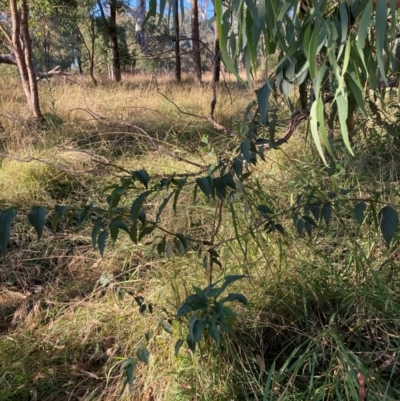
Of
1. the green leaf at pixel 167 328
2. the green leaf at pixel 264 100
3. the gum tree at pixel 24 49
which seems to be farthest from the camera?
the gum tree at pixel 24 49

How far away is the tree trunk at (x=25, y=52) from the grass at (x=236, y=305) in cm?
238

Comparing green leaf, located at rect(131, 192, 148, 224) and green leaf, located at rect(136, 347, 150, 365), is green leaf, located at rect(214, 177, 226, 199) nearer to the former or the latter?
green leaf, located at rect(131, 192, 148, 224)

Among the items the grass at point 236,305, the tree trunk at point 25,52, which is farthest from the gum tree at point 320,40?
the tree trunk at point 25,52

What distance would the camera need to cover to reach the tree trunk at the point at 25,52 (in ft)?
14.2

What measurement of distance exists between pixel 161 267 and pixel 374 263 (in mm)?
970

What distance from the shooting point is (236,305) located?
5.49 ft

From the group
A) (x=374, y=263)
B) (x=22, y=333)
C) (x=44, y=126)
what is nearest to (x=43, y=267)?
(x=22, y=333)

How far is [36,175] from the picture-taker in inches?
132

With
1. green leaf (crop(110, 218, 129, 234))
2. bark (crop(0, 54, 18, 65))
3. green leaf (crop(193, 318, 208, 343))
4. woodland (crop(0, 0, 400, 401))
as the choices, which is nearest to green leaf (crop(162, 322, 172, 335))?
woodland (crop(0, 0, 400, 401))

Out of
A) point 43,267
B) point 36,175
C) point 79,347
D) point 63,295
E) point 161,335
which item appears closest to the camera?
point 161,335

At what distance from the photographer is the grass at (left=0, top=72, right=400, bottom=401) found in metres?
1.46

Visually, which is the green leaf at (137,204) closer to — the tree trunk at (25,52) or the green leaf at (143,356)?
the green leaf at (143,356)

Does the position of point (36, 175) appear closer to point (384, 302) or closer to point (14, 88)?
point (384, 302)

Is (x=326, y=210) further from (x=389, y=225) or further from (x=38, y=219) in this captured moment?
(x=38, y=219)
